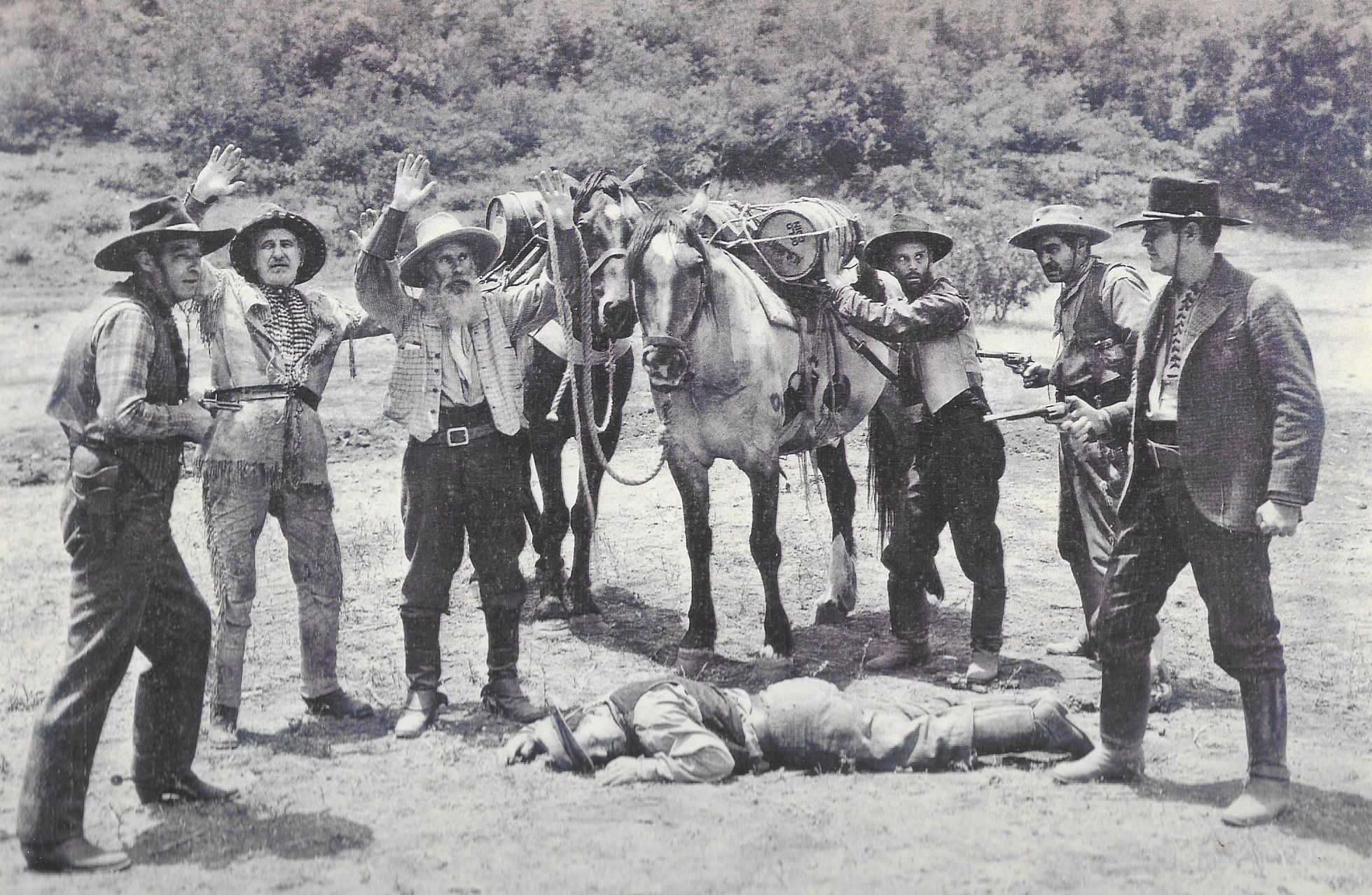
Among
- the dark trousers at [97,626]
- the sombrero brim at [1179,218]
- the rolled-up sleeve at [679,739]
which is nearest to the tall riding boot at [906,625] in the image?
the rolled-up sleeve at [679,739]

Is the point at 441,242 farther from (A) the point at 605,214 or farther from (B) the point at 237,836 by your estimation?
(B) the point at 237,836

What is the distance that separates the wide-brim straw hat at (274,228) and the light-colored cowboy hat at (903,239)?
2652 mm

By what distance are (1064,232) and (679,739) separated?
2.99 m

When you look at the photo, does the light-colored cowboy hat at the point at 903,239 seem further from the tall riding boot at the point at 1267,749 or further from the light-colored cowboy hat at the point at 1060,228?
the tall riding boot at the point at 1267,749

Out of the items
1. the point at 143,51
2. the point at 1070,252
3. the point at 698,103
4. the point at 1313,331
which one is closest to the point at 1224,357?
the point at 1070,252

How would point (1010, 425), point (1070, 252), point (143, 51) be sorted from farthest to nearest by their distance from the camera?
point (1010, 425) < point (143, 51) < point (1070, 252)

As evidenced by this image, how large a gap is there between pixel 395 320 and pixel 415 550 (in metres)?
1.00

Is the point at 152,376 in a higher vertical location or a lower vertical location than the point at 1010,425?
higher

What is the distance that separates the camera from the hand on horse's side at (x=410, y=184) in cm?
484

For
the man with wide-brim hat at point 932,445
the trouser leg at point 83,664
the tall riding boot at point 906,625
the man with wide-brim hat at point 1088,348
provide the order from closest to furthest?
the trouser leg at point 83,664, the man with wide-brim hat at point 1088,348, the man with wide-brim hat at point 932,445, the tall riding boot at point 906,625

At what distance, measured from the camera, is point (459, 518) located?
17.0ft

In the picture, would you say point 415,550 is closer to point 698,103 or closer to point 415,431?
point 415,431

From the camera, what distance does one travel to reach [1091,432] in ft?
15.5

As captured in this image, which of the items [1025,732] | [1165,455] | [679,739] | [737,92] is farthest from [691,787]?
[737,92]
